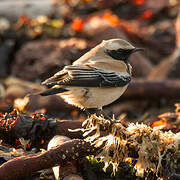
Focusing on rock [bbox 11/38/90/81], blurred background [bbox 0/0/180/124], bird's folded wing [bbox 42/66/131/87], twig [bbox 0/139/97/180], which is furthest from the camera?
rock [bbox 11/38/90/81]

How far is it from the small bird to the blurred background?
2157 mm

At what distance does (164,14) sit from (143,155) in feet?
31.3

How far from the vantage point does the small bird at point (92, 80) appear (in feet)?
16.1

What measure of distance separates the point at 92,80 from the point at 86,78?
82 millimetres

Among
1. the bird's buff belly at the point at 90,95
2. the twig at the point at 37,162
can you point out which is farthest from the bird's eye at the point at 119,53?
the twig at the point at 37,162

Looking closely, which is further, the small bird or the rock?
the rock

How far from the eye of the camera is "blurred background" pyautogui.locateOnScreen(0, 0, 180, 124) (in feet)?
26.5

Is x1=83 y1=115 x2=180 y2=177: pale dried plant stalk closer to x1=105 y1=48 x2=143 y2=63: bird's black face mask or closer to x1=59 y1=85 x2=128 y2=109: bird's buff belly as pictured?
x1=59 y1=85 x2=128 y2=109: bird's buff belly

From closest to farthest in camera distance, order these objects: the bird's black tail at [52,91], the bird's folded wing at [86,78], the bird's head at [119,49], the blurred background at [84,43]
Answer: the bird's black tail at [52,91] → the bird's folded wing at [86,78] → the bird's head at [119,49] → the blurred background at [84,43]

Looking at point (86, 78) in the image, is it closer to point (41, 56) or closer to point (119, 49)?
point (119, 49)

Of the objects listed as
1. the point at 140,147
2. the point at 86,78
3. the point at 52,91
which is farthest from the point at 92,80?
the point at 140,147

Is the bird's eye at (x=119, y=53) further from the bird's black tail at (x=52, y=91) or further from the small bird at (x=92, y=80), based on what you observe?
the bird's black tail at (x=52, y=91)

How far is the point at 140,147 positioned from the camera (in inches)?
156

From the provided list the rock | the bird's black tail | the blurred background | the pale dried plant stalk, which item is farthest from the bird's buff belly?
the rock
